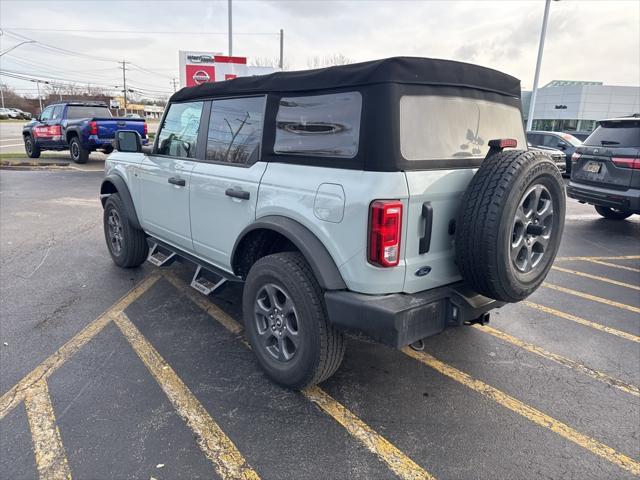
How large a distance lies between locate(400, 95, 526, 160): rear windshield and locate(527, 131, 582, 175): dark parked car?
12714 mm

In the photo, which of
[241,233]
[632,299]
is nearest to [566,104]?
[632,299]

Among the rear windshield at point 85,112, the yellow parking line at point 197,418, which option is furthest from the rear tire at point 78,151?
the yellow parking line at point 197,418

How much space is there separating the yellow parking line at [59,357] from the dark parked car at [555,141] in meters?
13.8

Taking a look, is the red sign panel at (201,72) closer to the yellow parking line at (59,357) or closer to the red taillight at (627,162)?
the red taillight at (627,162)

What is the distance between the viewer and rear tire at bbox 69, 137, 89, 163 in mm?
14562

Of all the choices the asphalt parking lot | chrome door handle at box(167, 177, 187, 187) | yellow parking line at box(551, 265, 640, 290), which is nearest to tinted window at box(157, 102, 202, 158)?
chrome door handle at box(167, 177, 187, 187)

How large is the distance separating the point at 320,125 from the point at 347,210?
2.07ft

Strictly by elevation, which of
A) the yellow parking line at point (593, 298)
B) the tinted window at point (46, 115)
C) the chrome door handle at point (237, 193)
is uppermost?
the tinted window at point (46, 115)

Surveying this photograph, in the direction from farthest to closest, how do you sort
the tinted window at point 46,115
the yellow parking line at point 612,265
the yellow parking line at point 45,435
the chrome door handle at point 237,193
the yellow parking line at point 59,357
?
the tinted window at point 46,115 → the yellow parking line at point 612,265 → the chrome door handle at point 237,193 → the yellow parking line at point 59,357 → the yellow parking line at point 45,435

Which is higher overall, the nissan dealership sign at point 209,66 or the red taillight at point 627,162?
the nissan dealership sign at point 209,66

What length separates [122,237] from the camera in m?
4.99

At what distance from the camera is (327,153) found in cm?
260

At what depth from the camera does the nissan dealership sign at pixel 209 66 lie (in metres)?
16.3

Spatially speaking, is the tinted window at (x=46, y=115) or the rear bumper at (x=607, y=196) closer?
the rear bumper at (x=607, y=196)
